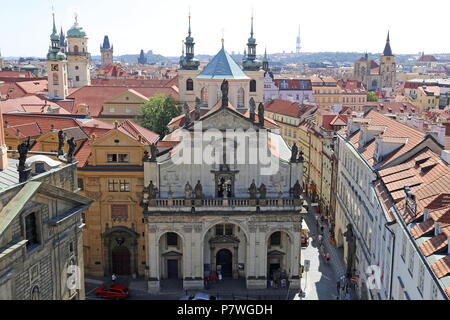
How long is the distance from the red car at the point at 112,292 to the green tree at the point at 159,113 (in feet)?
126

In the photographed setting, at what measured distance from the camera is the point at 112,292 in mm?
41094

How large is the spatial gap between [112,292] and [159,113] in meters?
41.1

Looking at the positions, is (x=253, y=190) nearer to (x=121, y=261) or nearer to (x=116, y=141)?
(x=116, y=141)

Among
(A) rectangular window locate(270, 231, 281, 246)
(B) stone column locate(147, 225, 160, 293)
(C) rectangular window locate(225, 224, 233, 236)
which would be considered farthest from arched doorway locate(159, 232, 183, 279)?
(A) rectangular window locate(270, 231, 281, 246)

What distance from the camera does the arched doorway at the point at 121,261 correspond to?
4581cm

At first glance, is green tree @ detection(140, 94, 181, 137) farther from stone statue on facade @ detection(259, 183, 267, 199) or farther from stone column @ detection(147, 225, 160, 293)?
stone statue on facade @ detection(259, 183, 267, 199)

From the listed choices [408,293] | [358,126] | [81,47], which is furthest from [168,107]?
[408,293]

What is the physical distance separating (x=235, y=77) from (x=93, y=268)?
35343 mm

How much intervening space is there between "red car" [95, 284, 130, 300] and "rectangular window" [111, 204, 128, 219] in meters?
6.12

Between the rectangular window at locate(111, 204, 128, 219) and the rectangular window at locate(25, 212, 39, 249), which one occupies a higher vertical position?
the rectangular window at locate(25, 212, 39, 249)

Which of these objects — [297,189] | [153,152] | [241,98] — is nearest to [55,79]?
[241,98]

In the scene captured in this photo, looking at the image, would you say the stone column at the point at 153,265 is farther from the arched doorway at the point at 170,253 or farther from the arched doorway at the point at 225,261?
the arched doorway at the point at 225,261

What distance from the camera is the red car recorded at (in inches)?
1612
